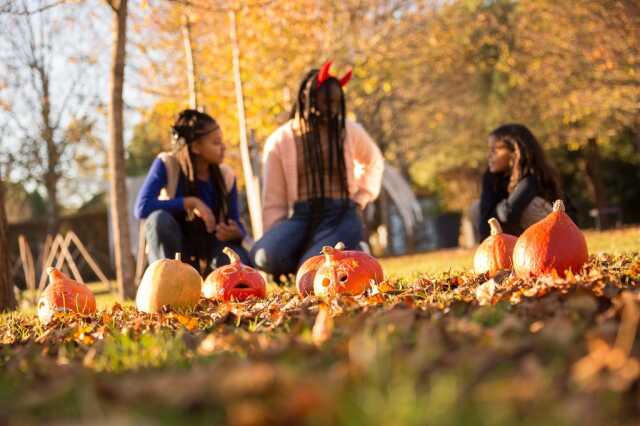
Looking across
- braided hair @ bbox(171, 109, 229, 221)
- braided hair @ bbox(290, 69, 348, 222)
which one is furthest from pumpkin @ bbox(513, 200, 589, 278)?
braided hair @ bbox(171, 109, 229, 221)

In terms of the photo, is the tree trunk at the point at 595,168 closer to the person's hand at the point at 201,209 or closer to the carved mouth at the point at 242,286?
the person's hand at the point at 201,209

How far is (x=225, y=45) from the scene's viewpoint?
589 inches

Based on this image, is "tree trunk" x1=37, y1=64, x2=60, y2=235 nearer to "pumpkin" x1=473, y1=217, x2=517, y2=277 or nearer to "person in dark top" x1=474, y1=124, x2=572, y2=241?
"person in dark top" x1=474, y1=124, x2=572, y2=241

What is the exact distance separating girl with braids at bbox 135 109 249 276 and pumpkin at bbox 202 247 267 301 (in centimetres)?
144

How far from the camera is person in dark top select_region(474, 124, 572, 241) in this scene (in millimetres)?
6727

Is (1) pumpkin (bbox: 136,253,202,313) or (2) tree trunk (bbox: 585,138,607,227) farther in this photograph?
(2) tree trunk (bbox: 585,138,607,227)

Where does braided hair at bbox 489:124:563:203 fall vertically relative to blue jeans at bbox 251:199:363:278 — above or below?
above

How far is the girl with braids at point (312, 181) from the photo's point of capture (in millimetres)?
6844

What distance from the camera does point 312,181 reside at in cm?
701

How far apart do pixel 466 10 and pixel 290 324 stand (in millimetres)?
23418

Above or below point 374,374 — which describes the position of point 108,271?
below

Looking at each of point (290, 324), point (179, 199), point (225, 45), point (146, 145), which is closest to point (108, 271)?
point (146, 145)

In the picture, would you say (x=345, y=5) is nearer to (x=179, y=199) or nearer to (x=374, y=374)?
(x=179, y=199)

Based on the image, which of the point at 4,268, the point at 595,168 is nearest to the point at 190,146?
the point at 4,268
